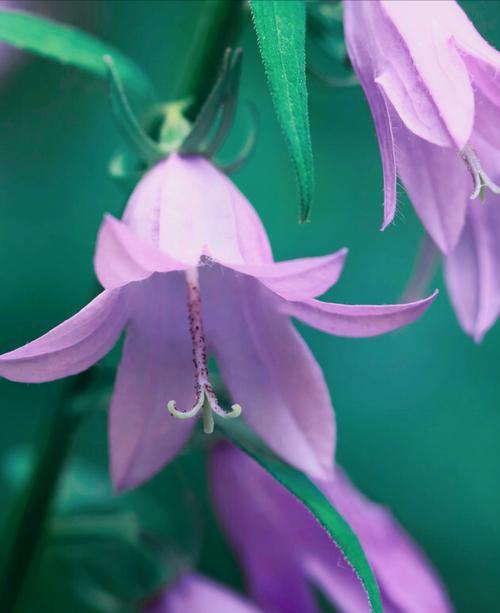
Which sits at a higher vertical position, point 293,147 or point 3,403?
point 293,147

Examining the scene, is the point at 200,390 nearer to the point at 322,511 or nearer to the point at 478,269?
the point at 322,511

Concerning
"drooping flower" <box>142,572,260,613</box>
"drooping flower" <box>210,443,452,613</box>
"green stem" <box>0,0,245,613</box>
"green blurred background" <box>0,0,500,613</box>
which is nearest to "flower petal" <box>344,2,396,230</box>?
"green stem" <box>0,0,245,613</box>

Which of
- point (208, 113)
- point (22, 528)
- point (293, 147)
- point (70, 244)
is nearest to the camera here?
point (293, 147)

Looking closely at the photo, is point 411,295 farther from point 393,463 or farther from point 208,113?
point 393,463

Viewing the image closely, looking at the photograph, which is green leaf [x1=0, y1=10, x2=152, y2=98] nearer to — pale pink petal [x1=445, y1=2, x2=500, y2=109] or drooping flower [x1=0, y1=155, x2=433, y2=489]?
drooping flower [x1=0, y1=155, x2=433, y2=489]

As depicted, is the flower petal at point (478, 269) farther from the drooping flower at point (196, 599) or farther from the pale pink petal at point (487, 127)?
the drooping flower at point (196, 599)

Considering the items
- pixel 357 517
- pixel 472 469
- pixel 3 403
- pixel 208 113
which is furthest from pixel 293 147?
pixel 472 469

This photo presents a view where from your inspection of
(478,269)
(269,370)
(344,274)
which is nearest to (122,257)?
(269,370)
